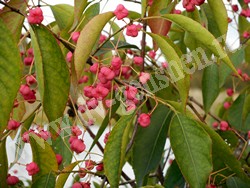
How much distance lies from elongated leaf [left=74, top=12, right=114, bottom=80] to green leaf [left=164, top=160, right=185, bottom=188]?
1.52 feet

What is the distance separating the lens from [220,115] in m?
2.13

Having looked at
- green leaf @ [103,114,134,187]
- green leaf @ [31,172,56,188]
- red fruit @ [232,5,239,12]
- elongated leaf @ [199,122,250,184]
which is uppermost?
red fruit @ [232,5,239,12]

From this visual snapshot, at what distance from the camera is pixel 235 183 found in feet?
3.79

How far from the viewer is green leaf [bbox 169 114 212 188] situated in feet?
3.08

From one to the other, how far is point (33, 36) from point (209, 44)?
0.86 ft

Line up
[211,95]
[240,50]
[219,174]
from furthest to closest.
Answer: [240,50] → [211,95] → [219,174]

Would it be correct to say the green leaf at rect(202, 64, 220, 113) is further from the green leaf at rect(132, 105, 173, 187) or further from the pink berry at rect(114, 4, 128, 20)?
the pink berry at rect(114, 4, 128, 20)

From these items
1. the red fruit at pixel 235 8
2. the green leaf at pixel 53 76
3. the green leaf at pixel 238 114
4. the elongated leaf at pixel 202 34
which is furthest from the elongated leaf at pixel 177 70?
the red fruit at pixel 235 8

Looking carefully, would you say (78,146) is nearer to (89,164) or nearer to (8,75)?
(89,164)

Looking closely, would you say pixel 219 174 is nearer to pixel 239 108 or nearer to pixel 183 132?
pixel 183 132

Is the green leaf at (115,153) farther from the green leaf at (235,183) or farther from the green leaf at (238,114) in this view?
the green leaf at (238,114)

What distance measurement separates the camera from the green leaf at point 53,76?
0.83m

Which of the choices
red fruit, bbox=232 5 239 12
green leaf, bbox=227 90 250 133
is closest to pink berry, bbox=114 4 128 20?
green leaf, bbox=227 90 250 133

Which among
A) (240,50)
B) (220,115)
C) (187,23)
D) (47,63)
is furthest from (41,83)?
(220,115)
